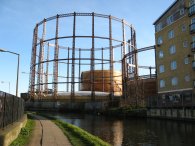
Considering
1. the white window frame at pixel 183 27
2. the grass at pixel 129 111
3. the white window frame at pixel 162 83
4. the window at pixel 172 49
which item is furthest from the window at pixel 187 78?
the grass at pixel 129 111

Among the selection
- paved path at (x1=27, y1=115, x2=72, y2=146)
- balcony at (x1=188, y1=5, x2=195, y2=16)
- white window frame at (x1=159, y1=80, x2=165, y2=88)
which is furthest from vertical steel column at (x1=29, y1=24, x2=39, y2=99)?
paved path at (x1=27, y1=115, x2=72, y2=146)

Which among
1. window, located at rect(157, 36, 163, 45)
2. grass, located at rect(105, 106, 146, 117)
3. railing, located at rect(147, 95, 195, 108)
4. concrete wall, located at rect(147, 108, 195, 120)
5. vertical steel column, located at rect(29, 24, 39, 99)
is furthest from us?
vertical steel column, located at rect(29, 24, 39, 99)

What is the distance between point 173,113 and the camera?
35.0 meters

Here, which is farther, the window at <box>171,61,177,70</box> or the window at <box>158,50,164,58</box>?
the window at <box>158,50,164,58</box>

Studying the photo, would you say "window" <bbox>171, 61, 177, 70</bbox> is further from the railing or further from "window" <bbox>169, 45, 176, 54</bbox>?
the railing

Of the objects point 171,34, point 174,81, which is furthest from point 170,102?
point 171,34

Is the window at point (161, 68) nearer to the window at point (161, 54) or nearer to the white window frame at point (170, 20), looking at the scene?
the window at point (161, 54)

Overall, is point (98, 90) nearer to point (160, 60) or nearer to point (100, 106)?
point (100, 106)

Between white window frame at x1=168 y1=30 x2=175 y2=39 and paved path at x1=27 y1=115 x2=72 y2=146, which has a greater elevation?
white window frame at x1=168 y1=30 x2=175 y2=39

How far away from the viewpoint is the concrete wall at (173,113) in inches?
1249

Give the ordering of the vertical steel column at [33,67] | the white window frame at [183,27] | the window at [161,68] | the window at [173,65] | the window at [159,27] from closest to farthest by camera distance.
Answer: the white window frame at [183,27]
the window at [173,65]
the window at [161,68]
the window at [159,27]
the vertical steel column at [33,67]

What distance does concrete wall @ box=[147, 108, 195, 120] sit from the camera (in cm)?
3171

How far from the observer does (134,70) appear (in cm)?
6469

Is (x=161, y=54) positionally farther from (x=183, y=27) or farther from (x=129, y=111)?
(x=129, y=111)
